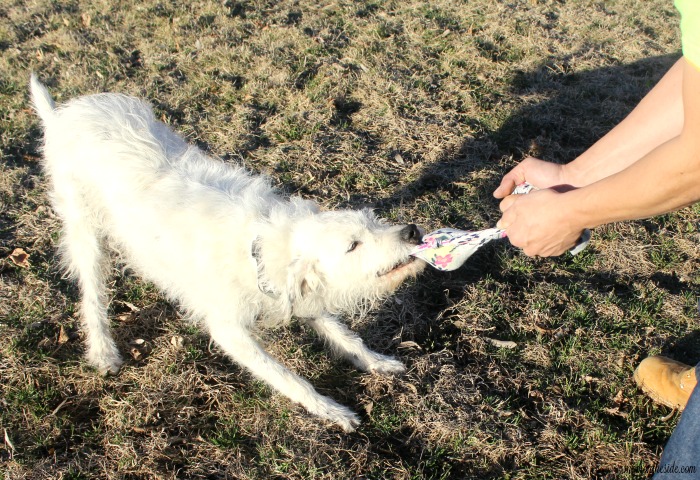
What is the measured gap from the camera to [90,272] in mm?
3711

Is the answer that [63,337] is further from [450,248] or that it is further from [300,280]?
[450,248]

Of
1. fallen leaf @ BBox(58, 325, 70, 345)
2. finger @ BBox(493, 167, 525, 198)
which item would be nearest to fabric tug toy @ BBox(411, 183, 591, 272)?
finger @ BBox(493, 167, 525, 198)

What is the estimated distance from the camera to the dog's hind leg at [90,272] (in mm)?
3516

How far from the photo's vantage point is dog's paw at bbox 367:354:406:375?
3.43 metres

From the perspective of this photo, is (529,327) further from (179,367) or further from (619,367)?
(179,367)

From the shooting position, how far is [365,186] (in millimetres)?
4816

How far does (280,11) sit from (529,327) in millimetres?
5555

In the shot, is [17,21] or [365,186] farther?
[17,21]

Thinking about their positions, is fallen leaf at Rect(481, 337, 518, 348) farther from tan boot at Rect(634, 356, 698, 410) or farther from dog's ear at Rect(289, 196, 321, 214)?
dog's ear at Rect(289, 196, 321, 214)

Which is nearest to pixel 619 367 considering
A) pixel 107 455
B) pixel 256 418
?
pixel 256 418

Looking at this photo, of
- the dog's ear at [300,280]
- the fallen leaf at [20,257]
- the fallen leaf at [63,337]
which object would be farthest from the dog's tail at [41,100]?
the dog's ear at [300,280]

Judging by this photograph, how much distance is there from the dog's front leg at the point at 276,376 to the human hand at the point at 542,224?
1412mm

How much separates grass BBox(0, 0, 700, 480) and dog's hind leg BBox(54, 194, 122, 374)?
5.2 inches

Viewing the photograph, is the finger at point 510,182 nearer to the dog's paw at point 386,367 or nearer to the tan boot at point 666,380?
the dog's paw at point 386,367
